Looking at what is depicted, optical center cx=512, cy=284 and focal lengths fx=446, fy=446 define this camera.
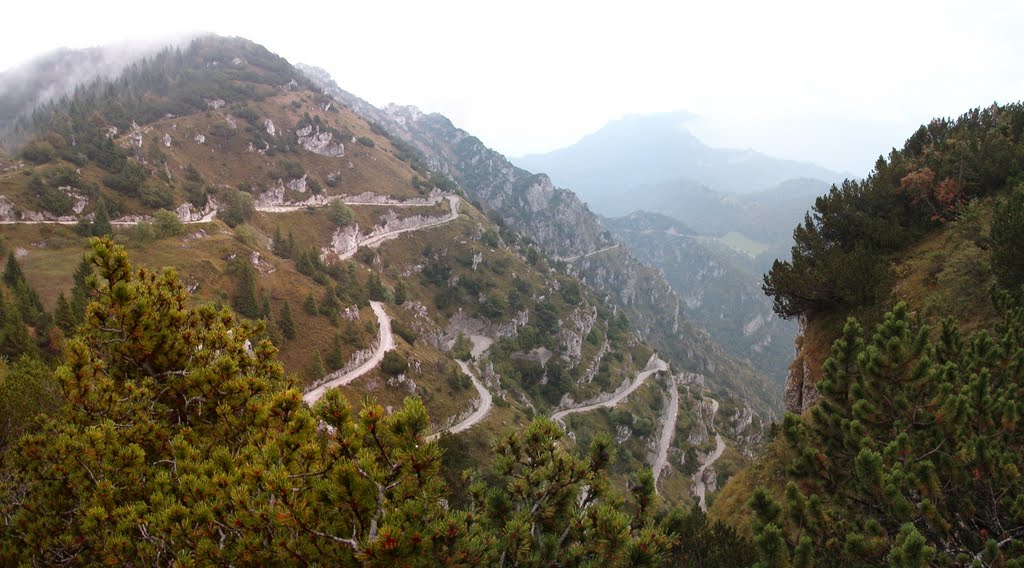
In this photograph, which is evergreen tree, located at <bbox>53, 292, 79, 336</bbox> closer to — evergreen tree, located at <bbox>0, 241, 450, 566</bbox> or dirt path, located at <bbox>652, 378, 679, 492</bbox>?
evergreen tree, located at <bbox>0, 241, 450, 566</bbox>

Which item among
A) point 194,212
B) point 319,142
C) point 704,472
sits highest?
point 319,142

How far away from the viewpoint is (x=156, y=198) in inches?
3706

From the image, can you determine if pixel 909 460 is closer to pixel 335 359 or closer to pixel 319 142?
pixel 335 359

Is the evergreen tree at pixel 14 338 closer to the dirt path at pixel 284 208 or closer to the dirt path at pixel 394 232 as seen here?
the dirt path at pixel 284 208

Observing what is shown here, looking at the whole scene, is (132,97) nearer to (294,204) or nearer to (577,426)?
(294,204)

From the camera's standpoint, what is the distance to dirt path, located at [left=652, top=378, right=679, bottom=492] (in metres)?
106

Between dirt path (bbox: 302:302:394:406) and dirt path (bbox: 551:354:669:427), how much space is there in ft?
132

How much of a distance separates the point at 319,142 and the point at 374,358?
12330 cm

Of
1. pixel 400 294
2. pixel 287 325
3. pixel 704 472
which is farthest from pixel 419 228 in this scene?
pixel 704 472

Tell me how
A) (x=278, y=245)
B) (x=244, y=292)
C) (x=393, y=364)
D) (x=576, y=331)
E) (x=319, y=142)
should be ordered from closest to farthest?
(x=244, y=292)
(x=393, y=364)
(x=278, y=245)
(x=576, y=331)
(x=319, y=142)

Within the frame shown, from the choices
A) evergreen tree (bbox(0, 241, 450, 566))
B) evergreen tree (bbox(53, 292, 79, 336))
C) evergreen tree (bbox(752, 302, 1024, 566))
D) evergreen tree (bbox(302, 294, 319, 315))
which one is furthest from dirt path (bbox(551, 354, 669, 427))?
evergreen tree (bbox(0, 241, 450, 566))

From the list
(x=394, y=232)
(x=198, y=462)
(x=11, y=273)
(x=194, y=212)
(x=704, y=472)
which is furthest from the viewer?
(x=394, y=232)

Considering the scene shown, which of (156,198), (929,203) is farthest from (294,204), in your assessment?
(929,203)

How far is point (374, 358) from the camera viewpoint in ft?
254
